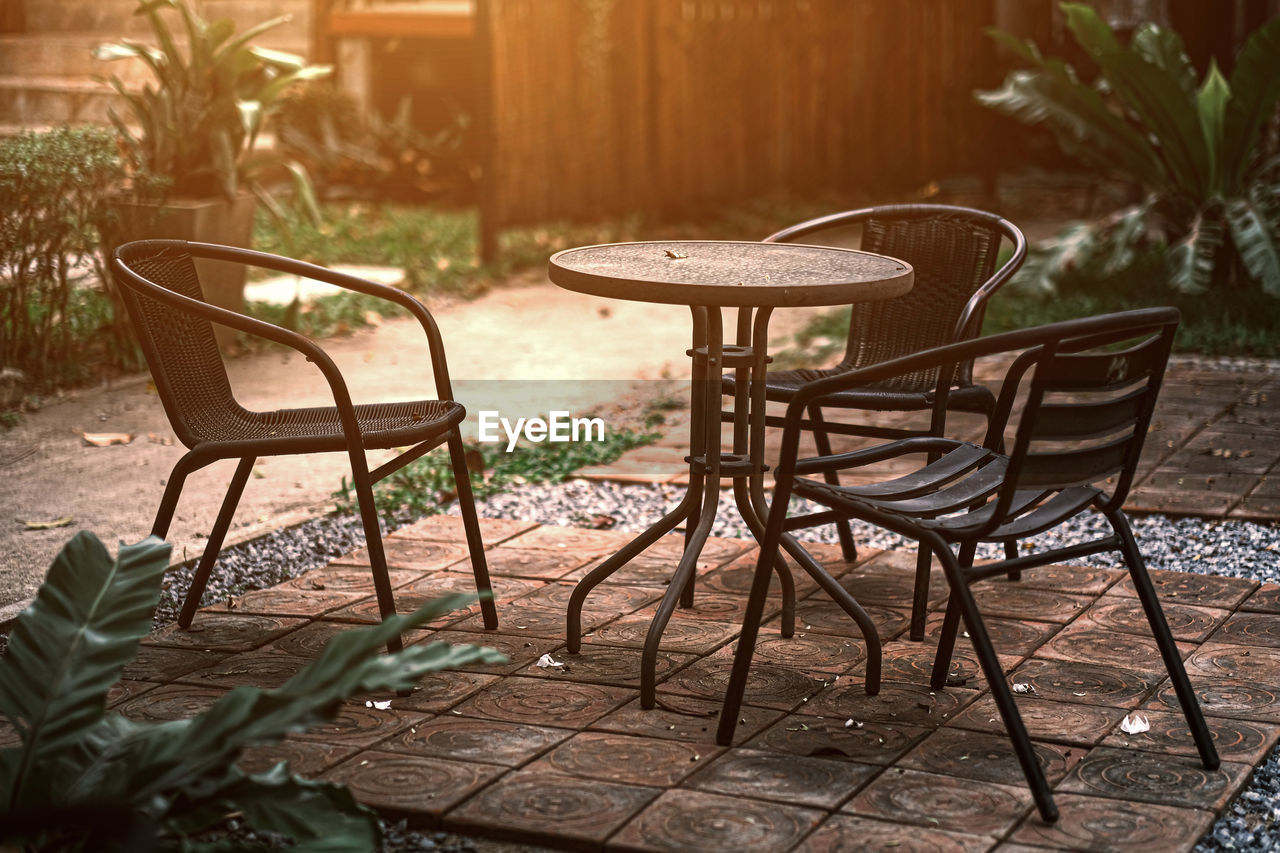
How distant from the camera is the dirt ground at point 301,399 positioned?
4855 mm

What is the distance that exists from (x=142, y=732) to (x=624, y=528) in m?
2.42

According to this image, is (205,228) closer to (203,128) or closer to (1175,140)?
(203,128)

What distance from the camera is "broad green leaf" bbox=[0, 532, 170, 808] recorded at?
8.18 feet

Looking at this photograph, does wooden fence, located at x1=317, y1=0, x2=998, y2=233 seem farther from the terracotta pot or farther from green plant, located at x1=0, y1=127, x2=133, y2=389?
green plant, located at x1=0, y1=127, x2=133, y2=389

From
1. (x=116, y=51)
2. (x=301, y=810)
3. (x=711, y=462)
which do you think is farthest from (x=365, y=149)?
(x=301, y=810)

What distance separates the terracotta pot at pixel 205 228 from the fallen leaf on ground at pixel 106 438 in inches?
43.5

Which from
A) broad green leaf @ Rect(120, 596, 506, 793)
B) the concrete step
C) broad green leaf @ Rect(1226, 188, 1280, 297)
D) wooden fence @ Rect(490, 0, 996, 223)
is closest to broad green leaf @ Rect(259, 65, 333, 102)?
wooden fence @ Rect(490, 0, 996, 223)

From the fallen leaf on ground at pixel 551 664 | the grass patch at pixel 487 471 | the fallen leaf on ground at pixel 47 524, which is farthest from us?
the grass patch at pixel 487 471

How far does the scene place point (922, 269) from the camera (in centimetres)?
443

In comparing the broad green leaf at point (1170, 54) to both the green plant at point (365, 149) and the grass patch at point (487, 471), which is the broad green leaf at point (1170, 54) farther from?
the green plant at point (365, 149)

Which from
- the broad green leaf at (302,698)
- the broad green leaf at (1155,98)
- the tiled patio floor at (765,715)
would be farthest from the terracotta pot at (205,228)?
the broad green leaf at (302,698)

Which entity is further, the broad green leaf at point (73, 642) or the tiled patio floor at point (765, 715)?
the tiled patio floor at point (765, 715)

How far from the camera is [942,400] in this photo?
3881mm

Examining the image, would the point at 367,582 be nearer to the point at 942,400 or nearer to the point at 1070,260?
the point at 942,400
